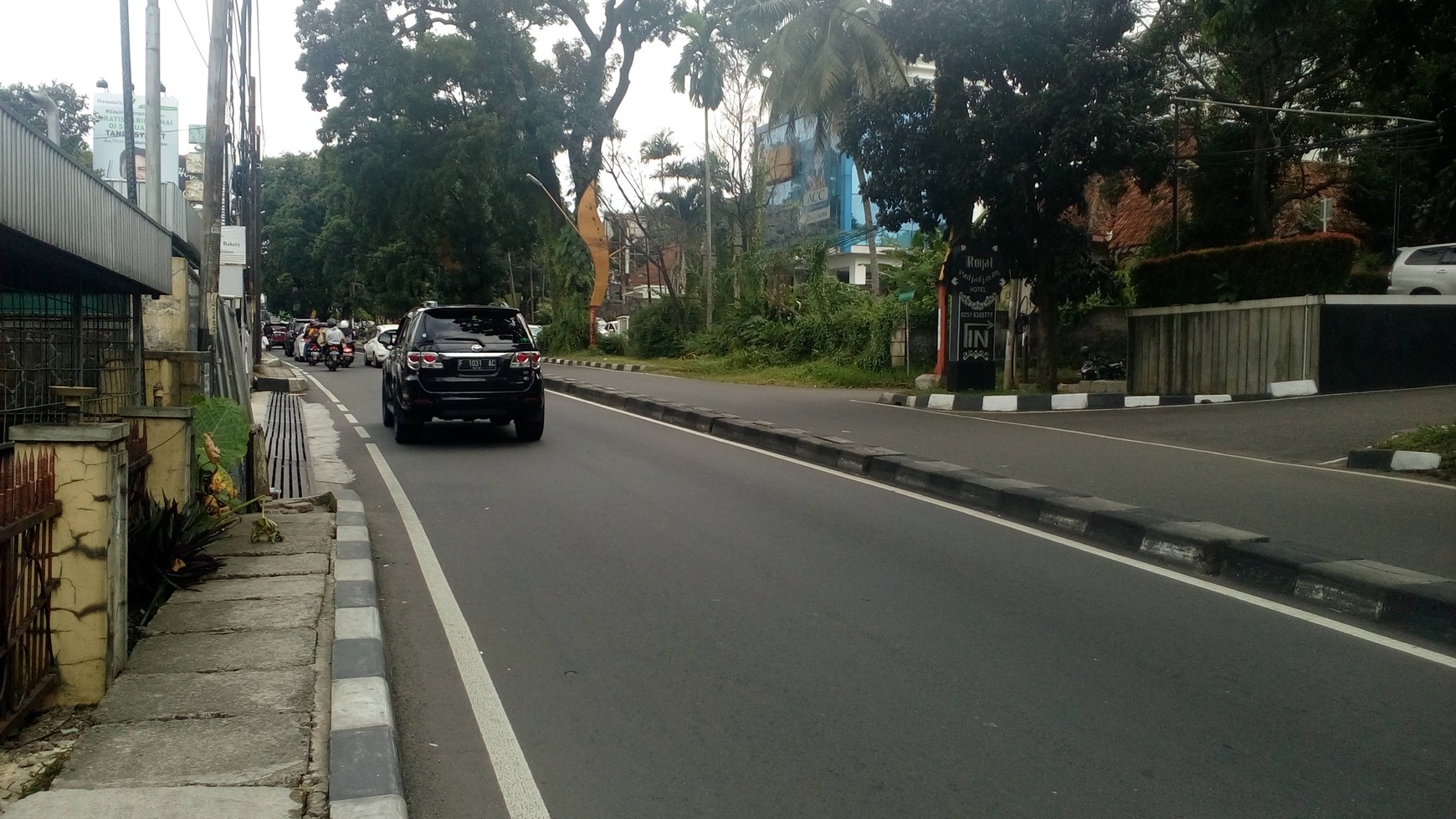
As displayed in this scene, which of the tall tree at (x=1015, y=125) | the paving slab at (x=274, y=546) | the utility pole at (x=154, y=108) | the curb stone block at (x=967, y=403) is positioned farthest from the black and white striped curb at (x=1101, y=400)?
the paving slab at (x=274, y=546)

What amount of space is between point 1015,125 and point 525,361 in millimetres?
8976

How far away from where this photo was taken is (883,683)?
4980mm

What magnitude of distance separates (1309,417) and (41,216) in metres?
14.5

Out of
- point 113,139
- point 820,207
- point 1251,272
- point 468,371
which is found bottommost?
point 468,371

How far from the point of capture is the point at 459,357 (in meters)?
13.7

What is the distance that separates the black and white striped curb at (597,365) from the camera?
1356 inches

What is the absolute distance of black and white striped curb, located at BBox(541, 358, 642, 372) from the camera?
34438 mm

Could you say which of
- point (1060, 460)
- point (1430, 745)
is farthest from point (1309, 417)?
point (1430, 745)

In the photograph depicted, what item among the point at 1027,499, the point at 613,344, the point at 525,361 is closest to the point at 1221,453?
the point at 1027,499

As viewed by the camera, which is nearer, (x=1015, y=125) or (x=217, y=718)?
(x=217, y=718)

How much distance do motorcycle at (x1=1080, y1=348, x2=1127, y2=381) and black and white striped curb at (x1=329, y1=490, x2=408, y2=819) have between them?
1960cm

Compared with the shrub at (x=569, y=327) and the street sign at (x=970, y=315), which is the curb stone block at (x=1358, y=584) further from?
the shrub at (x=569, y=327)

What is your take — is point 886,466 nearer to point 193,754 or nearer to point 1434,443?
point 1434,443

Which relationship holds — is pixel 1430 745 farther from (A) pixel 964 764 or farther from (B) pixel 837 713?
(B) pixel 837 713
